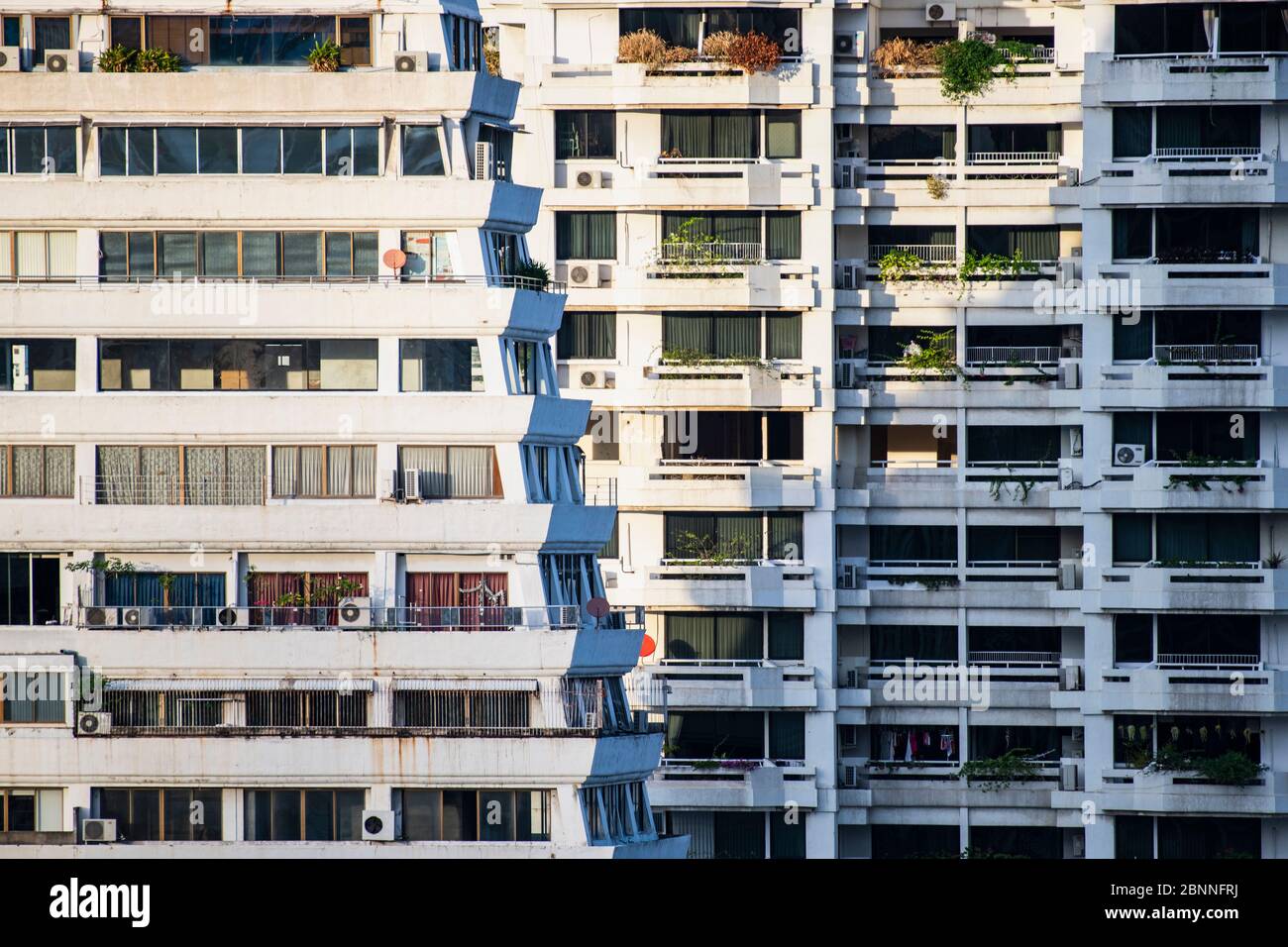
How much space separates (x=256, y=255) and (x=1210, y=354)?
33.2m

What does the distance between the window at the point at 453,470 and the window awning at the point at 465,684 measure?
399 cm

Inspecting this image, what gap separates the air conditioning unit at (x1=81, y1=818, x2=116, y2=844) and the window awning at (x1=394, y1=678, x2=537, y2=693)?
22.3ft

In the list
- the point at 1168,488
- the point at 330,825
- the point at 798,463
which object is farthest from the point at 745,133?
the point at 330,825

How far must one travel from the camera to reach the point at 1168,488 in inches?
3713

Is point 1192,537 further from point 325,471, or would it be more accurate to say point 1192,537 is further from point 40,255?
point 40,255

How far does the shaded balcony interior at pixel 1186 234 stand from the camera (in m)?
95.6

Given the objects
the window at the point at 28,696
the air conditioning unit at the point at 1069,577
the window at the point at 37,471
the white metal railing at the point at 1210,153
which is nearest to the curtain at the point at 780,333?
the air conditioning unit at the point at 1069,577

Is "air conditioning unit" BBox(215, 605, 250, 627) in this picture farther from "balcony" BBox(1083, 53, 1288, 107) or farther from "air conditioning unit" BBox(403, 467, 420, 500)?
"balcony" BBox(1083, 53, 1288, 107)

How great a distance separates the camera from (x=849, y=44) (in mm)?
96375

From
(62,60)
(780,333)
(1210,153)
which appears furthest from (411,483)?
(1210,153)

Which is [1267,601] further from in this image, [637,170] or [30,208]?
[30,208]

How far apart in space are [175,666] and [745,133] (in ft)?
99.7

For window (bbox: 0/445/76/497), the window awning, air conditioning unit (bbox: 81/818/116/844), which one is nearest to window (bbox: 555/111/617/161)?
window (bbox: 0/445/76/497)

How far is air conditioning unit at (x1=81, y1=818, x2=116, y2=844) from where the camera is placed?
7138 centimetres
